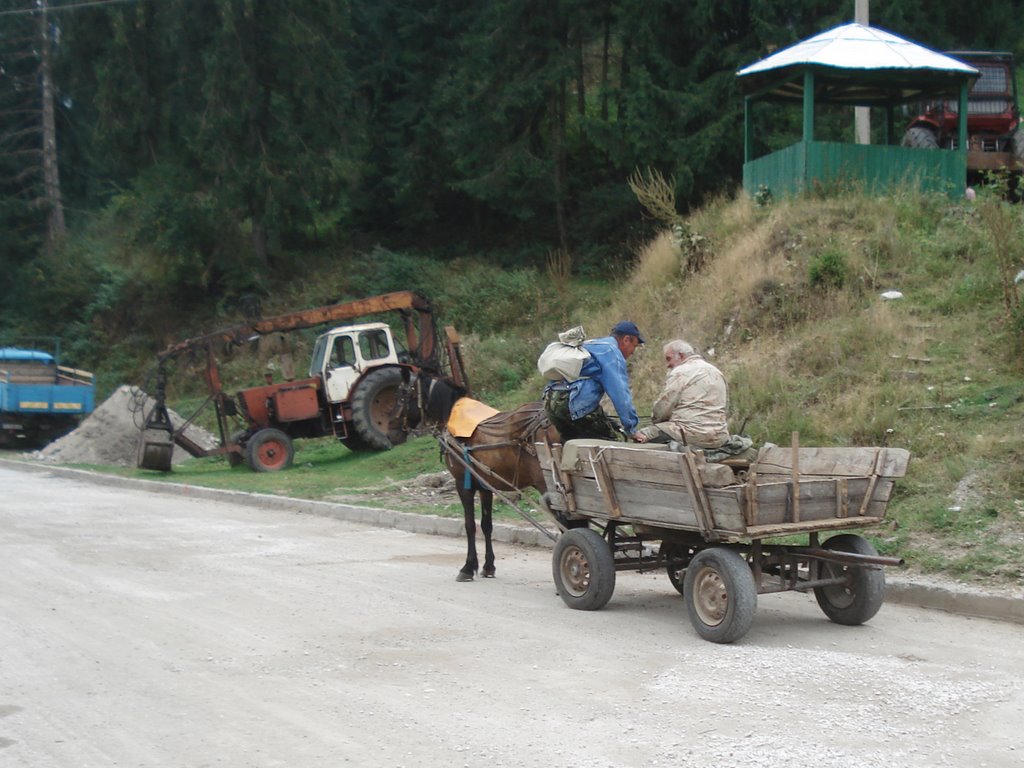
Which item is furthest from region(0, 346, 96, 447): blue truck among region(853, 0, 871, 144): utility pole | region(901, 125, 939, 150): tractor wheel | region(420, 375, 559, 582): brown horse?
region(420, 375, 559, 582): brown horse

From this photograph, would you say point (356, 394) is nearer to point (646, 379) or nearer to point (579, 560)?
point (646, 379)

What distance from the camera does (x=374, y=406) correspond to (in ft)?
71.9

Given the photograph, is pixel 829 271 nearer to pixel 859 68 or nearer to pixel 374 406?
pixel 859 68

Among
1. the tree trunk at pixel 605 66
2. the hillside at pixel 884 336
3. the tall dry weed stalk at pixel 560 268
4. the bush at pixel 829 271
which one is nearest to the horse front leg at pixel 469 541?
the hillside at pixel 884 336

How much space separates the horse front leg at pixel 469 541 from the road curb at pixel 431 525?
2.17 metres

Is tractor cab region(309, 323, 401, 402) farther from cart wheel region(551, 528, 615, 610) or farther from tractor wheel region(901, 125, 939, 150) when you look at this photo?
cart wheel region(551, 528, 615, 610)

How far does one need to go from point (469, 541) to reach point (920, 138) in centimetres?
1466

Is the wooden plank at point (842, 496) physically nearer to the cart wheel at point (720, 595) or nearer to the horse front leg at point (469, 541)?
the cart wheel at point (720, 595)

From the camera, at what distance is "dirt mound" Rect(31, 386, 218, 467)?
1026 inches

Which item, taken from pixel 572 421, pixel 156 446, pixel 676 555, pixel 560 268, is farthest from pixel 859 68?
pixel 560 268

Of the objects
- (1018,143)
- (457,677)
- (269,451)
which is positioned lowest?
(457,677)

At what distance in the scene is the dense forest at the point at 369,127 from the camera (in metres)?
31.0

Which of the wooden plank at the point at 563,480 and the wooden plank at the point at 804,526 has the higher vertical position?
the wooden plank at the point at 563,480

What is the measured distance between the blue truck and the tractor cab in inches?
447
